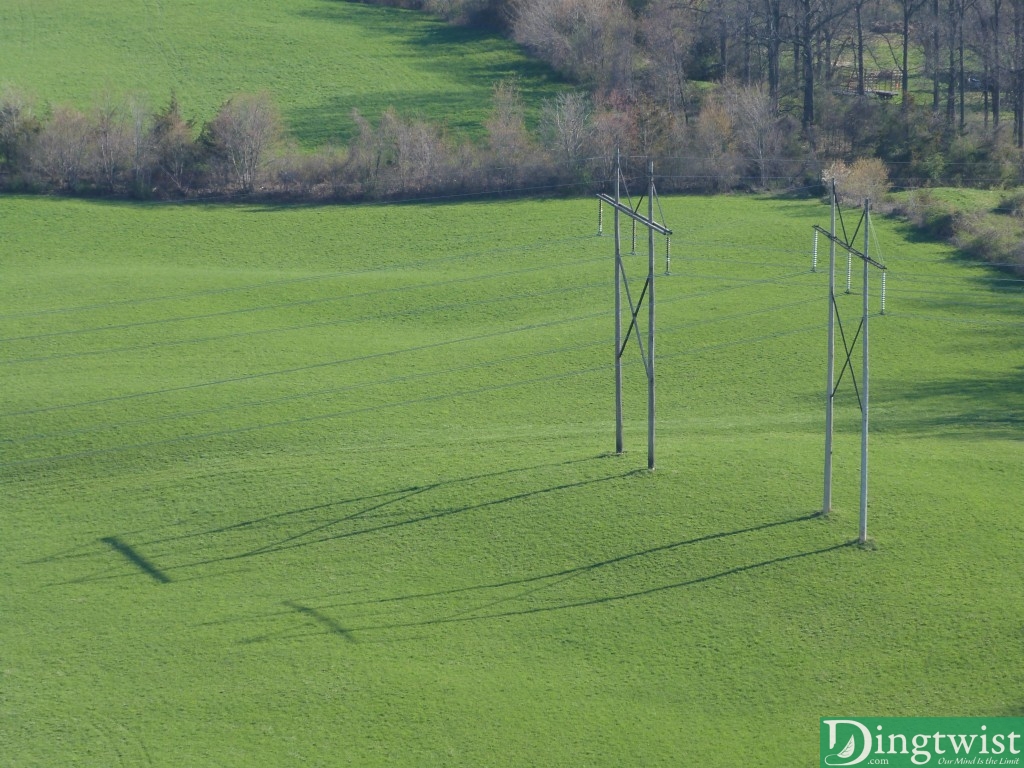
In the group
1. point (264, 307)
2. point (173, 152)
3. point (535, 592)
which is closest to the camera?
point (535, 592)

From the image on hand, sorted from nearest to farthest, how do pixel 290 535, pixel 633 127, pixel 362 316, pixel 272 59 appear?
pixel 290 535, pixel 362 316, pixel 633 127, pixel 272 59

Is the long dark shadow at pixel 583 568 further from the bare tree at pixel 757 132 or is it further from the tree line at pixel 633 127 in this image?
the bare tree at pixel 757 132

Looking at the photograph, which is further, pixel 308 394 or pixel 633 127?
pixel 633 127

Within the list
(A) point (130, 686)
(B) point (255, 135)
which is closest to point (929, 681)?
(A) point (130, 686)

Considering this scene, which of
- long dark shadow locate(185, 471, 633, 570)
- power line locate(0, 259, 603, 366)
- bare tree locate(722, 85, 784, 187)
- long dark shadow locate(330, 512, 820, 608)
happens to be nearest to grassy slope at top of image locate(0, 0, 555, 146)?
bare tree locate(722, 85, 784, 187)

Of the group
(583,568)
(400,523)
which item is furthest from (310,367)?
(583,568)

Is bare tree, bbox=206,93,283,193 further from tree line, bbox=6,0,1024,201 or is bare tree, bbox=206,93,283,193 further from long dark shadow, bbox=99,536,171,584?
long dark shadow, bbox=99,536,171,584
